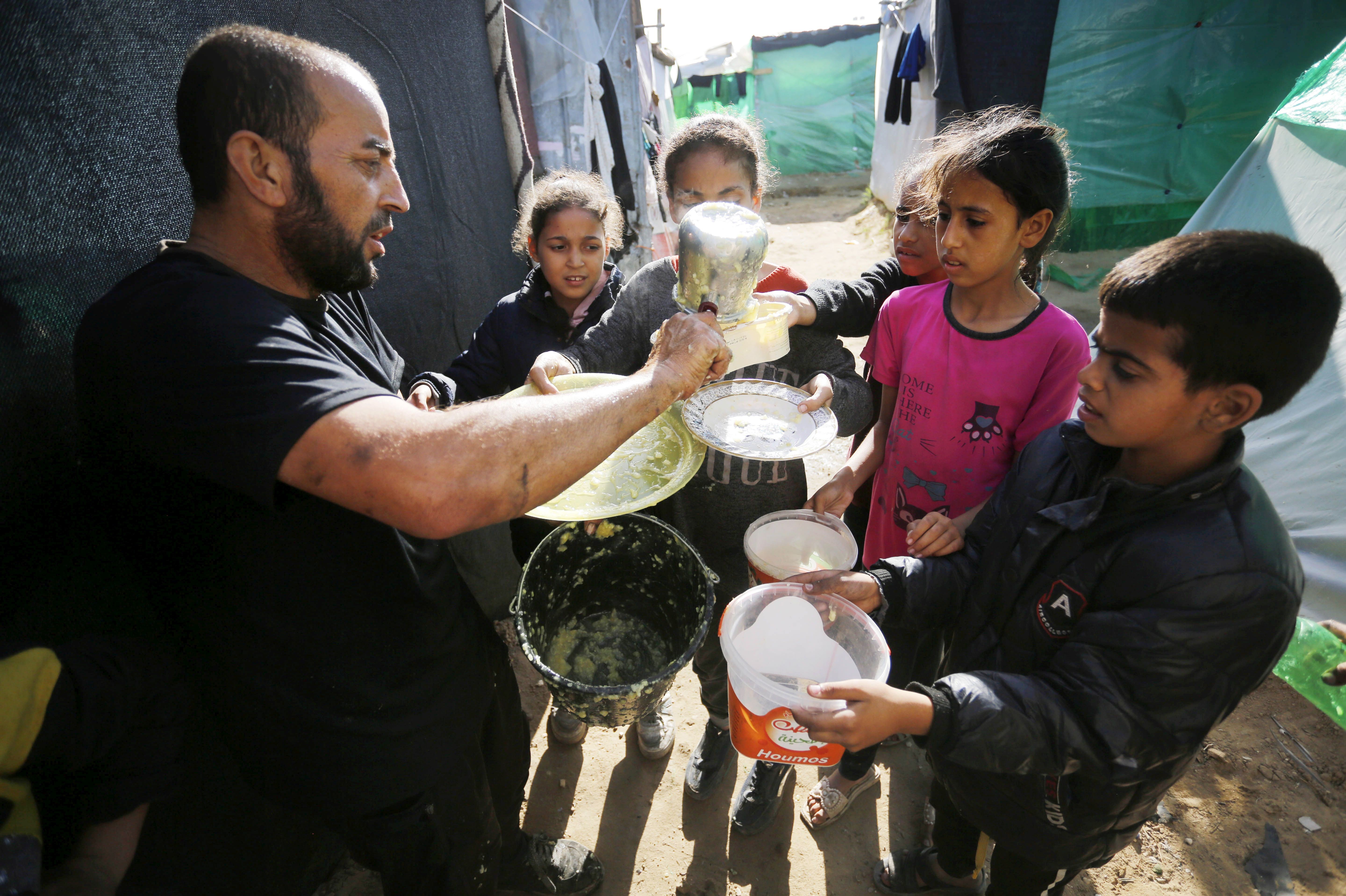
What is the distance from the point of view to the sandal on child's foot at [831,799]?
2.39m

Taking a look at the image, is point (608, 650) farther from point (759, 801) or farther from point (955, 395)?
point (955, 395)

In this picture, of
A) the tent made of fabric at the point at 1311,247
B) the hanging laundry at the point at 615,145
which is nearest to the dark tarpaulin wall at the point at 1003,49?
the tent made of fabric at the point at 1311,247

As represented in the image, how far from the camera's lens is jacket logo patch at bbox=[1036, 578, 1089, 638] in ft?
4.62

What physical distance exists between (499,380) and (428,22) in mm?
Answer: 1914

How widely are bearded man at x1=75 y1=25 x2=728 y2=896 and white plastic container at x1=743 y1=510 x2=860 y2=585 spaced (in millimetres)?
639

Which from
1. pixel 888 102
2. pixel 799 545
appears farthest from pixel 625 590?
pixel 888 102

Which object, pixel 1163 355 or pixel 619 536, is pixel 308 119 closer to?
pixel 619 536

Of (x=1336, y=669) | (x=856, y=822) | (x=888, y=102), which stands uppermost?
(x=888, y=102)

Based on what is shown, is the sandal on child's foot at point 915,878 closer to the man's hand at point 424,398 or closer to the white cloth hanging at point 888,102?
the man's hand at point 424,398

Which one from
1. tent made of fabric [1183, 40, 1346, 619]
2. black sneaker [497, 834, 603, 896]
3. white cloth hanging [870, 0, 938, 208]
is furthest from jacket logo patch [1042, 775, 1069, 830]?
white cloth hanging [870, 0, 938, 208]

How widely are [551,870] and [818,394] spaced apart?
1.88 m

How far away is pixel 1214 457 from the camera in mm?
1329

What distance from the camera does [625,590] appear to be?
7.14 ft

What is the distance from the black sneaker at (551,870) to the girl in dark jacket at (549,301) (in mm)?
1707
